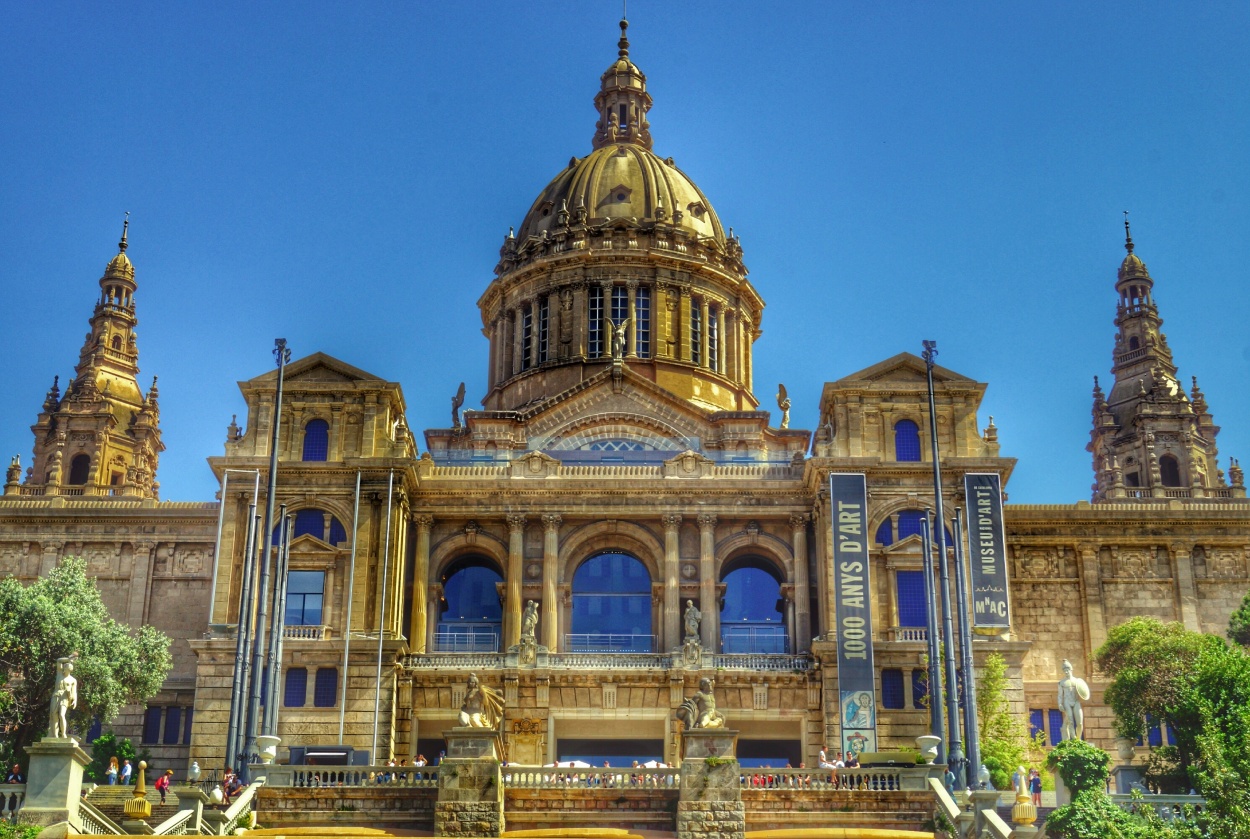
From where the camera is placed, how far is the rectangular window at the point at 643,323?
80938 millimetres

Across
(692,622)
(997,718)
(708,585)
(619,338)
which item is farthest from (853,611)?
(619,338)

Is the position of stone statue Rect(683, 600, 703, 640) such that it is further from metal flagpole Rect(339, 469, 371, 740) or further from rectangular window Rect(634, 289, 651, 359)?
rectangular window Rect(634, 289, 651, 359)

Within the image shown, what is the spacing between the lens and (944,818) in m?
43.7

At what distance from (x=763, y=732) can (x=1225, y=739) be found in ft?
64.5

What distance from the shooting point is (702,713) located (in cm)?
4525

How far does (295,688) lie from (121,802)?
46.6ft

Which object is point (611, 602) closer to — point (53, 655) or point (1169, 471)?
point (53, 655)

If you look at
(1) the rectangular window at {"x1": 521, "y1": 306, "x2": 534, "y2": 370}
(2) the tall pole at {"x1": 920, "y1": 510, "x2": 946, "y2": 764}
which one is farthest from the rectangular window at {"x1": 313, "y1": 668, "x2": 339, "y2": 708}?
(1) the rectangular window at {"x1": 521, "y1": 306, "x2": 534, "y2": 370}

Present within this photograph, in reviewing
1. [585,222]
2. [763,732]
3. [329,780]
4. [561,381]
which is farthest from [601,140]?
[329,780]

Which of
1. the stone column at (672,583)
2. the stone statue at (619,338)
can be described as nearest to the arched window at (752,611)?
the stone column at (672,583)

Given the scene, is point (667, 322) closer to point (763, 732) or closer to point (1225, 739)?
point (763, 732)

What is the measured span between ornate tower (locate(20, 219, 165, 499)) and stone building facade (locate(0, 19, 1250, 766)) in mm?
276

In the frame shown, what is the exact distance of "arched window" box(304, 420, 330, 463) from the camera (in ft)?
217

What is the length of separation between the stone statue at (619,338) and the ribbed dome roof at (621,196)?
21.0 ft
